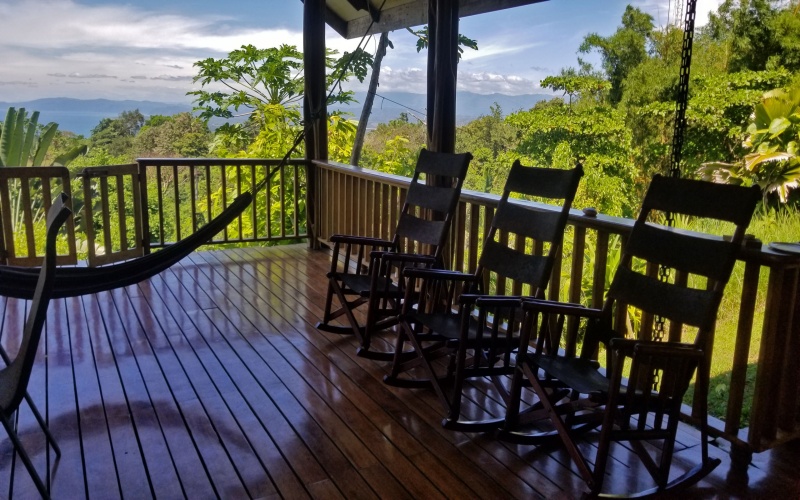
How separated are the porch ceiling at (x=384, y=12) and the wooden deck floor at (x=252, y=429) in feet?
7.80

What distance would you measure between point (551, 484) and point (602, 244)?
1078 mm

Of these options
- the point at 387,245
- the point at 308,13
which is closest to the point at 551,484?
the point at 387,245

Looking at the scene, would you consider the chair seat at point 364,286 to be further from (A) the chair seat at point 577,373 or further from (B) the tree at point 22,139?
(B) the tree at point 22,139

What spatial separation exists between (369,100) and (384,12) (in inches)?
157

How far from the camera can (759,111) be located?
870 centimetres

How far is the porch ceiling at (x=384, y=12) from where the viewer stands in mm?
4004

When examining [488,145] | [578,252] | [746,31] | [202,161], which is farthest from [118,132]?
[746,31]

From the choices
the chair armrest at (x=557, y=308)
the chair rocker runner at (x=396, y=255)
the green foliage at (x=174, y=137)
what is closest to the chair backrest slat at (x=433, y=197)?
the chair rocker runner at (x=396, y=255)

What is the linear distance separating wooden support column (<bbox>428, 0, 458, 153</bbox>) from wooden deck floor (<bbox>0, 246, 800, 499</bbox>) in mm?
1455

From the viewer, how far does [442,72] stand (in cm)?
373

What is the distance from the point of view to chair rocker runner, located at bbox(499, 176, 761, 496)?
6.29 ft

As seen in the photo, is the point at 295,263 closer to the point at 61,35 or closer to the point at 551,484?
the point at 551,484

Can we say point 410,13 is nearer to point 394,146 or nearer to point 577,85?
point 394,146

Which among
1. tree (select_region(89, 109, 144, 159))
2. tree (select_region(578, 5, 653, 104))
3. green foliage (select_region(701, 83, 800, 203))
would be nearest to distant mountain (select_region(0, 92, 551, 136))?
tree (select_region(89, 109, 144, 159))
